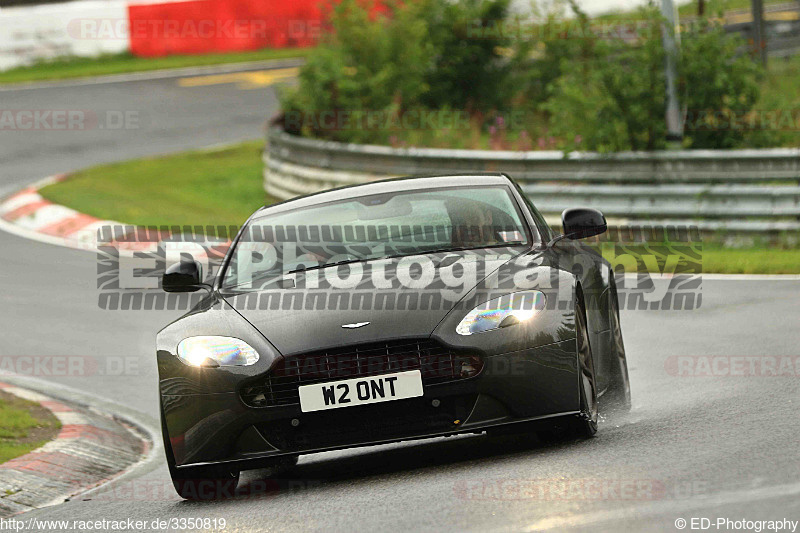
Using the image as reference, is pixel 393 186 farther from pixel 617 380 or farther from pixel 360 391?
pixel 360 391

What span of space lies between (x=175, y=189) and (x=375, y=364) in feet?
53.9

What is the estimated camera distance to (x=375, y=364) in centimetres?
627

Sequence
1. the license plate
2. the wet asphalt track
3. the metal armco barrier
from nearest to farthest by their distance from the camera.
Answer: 1. the wet asphalt track
2. the license plate
3. the metal armco barrier

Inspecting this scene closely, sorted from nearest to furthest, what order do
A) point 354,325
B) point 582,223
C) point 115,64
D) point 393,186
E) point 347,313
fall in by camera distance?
point 354,325 < point 347,313 < point 582,223 < point 393,186 < point 115,64

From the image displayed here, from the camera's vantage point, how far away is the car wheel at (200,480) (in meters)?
6.57

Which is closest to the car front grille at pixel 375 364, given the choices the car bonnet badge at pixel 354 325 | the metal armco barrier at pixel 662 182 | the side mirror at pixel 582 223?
the car bonnet badge at pixel 354 325

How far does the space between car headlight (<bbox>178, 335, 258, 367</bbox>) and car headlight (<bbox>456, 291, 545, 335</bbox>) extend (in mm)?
977

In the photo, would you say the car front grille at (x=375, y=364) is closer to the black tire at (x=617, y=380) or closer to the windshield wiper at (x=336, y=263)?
the windshield wiper at (x=336, y=263)

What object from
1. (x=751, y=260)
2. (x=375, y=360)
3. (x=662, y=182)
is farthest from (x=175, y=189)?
(x=375, y=360)

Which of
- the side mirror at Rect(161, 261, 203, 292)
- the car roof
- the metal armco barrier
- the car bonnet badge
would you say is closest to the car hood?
the car bonnet badge

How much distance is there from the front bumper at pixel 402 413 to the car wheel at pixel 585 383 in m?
0.11

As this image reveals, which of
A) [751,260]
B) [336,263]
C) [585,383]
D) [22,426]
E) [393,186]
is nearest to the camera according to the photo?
Answer: [585,383]

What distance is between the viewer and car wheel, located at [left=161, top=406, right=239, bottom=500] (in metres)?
6.57

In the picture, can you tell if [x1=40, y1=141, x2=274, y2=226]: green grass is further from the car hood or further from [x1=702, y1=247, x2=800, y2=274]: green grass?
the car hood
